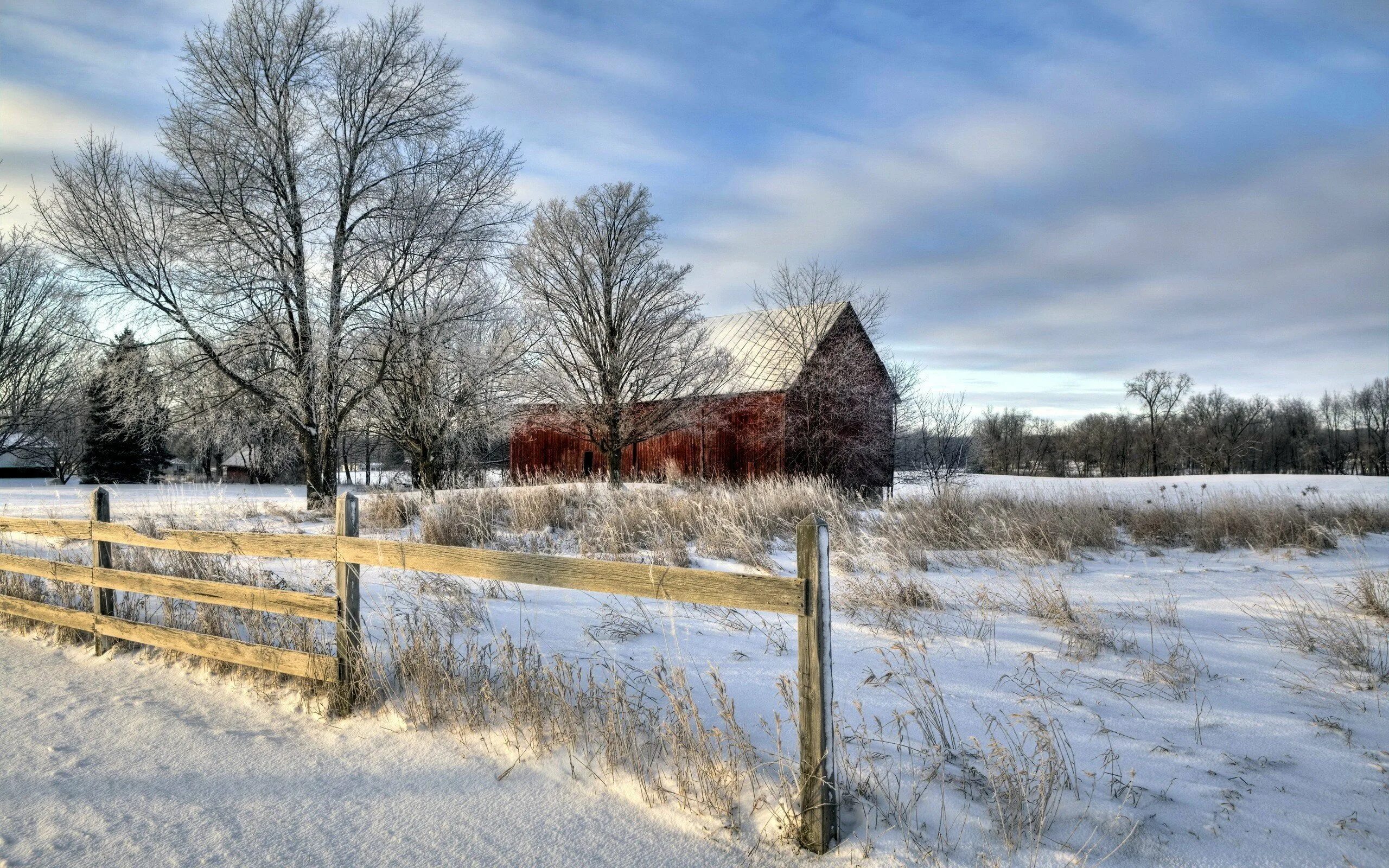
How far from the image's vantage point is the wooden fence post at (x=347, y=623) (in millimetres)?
4949

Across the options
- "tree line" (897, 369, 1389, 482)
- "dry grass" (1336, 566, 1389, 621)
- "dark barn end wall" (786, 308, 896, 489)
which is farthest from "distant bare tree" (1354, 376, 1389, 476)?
"dry grass" (1336, 566, 1389, 621)

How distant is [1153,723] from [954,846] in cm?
205

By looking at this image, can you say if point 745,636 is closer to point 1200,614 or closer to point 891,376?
point 1200,614

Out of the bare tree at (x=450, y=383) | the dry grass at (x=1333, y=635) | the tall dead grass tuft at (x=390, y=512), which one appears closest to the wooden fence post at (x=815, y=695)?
the dry grass at (x=1333, y=635)

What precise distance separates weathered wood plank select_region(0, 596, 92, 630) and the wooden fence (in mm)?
14

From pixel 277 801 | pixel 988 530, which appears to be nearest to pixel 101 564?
pixel 277 801

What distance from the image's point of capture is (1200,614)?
22.7 ft

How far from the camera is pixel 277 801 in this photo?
13.0ft

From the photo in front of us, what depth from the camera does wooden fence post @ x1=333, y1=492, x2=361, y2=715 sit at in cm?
495

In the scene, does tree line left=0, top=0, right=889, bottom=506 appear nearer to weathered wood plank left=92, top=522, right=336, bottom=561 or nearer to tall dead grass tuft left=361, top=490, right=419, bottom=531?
tall dead grass tuft left=361, top=490, right=419, bottom=531

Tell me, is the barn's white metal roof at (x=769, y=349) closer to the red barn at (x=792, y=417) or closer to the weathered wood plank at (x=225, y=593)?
the red barn at (x=792, y=417)

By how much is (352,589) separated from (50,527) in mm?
4093

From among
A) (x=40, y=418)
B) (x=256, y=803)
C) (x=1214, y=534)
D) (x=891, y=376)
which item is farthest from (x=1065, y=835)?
(x=40, y=418)

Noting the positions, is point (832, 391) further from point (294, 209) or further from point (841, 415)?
point (294, 209)
